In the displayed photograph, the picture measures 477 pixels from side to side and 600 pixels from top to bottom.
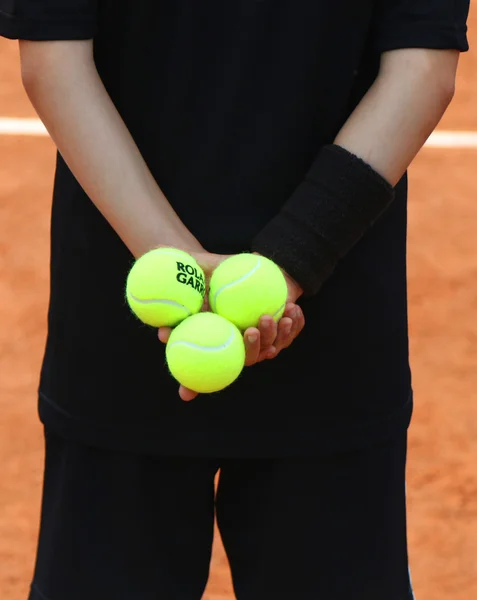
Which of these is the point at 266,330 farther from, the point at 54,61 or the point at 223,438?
the point at 54,61

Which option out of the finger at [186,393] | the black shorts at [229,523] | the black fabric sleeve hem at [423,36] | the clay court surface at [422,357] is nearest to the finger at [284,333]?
the finger at [186,393]

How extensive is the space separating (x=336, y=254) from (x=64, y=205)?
332mm

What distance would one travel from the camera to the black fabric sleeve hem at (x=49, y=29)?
3.87ft

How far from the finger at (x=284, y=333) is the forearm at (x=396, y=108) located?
0.64ft

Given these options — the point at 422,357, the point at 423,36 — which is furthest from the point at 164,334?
the point at 422,357

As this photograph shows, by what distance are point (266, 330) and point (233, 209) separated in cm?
18

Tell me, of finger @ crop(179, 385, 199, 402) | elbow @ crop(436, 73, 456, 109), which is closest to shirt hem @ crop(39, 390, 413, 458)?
finger @ crop(179, 385, 199, 402)

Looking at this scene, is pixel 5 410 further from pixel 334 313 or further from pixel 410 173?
pixel 410 173

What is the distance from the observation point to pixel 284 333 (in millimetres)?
1187

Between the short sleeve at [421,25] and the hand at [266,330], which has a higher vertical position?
the short sleeve at [421,25]

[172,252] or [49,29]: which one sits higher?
[49,29]

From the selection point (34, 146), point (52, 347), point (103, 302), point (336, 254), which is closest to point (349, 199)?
point (336, 254)

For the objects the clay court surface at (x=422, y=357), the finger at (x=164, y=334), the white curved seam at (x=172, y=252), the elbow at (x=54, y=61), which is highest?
the elbow at (x=54, y=61)

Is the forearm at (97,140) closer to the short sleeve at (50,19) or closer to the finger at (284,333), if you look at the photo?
the short sleeve at (50,19)
